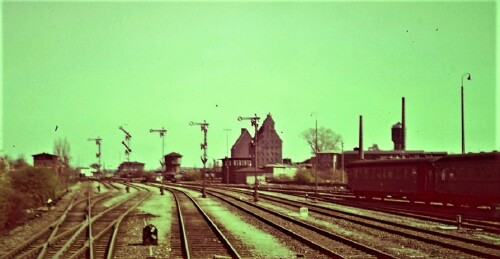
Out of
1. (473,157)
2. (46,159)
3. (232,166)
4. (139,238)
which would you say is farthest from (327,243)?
(232,166)

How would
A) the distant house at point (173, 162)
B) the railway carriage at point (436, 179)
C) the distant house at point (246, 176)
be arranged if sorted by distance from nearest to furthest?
the railway carriage at point (436, 179) < the distant house at point (246, 176) < the distant house at point (173, 162)

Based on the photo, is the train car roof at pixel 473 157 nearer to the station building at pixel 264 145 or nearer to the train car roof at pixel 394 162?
the train car roof at pixel 394 162

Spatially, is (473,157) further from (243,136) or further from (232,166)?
(243,136)

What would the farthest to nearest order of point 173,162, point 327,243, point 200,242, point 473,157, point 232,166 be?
point 173,162
point 232,166
point 473,157
point 200,242
point 327,243

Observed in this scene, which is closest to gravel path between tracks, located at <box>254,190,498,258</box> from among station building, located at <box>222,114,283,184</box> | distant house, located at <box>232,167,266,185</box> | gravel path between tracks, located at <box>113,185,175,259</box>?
gravel path between tracks, located at <box>113,185,175,259</box>

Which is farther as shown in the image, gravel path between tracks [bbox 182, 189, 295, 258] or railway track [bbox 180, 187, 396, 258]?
gravel path between tracks [bbox 182, 189, 295, 258]

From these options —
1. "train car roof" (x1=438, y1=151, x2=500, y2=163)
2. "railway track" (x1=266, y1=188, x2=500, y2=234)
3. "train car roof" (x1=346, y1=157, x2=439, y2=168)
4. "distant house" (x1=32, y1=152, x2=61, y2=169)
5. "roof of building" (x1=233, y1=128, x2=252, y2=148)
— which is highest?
"roof of building" (x1=233, y1=128, x2=252, y2=148)

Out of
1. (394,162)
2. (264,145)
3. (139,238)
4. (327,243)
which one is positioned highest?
(264,145)

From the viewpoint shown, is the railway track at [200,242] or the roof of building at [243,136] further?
→ the roof of building at [243,136]

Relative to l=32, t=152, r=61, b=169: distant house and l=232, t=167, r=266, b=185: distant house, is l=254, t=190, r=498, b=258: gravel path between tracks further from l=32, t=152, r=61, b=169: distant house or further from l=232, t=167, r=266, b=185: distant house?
l=232, t=167, r=266, b=185: distant house

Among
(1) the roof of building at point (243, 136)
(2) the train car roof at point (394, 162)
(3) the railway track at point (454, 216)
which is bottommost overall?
(3) the railway track at point (454, 216)

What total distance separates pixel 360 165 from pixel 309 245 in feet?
104

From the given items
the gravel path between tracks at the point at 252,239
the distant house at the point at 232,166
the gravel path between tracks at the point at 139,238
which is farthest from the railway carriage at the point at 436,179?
the distant house at the point at 232,166

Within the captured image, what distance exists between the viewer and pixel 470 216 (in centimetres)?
3128
